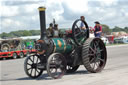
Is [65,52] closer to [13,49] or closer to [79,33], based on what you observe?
[79,33]

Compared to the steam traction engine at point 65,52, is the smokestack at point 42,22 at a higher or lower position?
higher

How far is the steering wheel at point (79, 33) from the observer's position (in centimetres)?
944

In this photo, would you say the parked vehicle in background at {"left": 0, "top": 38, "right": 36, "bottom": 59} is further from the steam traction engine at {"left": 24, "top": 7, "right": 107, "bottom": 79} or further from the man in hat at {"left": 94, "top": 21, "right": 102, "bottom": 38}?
the steam traction engine at {"left": 24, "top": 7, "right": 107, "bottom": 79}

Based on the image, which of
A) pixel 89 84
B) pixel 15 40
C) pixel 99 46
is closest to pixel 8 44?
pixel 15 40

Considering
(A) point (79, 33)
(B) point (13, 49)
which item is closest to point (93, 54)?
(A) point (79, 33)

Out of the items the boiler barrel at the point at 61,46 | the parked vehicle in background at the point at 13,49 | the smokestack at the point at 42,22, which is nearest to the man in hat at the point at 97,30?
the boiler barrel at the point at 61,46

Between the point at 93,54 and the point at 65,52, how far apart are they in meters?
1.05

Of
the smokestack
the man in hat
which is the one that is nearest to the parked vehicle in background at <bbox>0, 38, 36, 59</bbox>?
the man in hat

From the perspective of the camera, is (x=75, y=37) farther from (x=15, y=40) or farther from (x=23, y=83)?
(x=15, y=40)

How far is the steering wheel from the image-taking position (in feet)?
31.0

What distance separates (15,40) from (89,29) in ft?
61.9

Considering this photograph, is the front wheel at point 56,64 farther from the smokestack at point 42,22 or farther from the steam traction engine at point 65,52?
the smokestack at point 42,22

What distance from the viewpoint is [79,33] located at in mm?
9727

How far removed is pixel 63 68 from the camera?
8.90m
